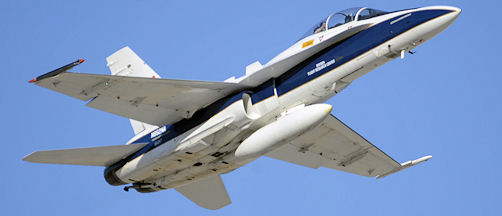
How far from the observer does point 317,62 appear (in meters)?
18.8

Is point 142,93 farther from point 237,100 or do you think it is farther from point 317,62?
point 317,62

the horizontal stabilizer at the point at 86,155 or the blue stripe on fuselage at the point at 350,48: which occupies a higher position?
the blue stripe on fuselage at the point at 350,48

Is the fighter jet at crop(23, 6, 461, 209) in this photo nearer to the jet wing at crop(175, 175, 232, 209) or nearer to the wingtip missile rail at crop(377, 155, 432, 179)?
the jet wing at crop(175, 175, 232, 209)

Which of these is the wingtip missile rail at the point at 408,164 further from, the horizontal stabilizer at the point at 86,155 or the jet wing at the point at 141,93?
the horizontal stabilizer at the point at 86,155

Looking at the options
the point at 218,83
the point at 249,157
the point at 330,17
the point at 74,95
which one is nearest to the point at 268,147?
the point at 249,157

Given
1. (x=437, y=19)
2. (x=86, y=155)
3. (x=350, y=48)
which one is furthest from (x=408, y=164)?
(x=86, y=155)

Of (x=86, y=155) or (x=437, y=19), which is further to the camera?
(x=86, y=155)

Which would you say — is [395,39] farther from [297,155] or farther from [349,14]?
[297,155]

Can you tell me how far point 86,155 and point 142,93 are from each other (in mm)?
2955

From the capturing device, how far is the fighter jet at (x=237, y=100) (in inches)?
707

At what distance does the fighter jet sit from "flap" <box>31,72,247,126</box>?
27mm

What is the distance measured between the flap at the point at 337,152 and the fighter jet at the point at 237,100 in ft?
0.53

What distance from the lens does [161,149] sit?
20.1 metres

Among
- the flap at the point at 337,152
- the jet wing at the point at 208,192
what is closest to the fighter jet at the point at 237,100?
the flap at the point at 337,152
